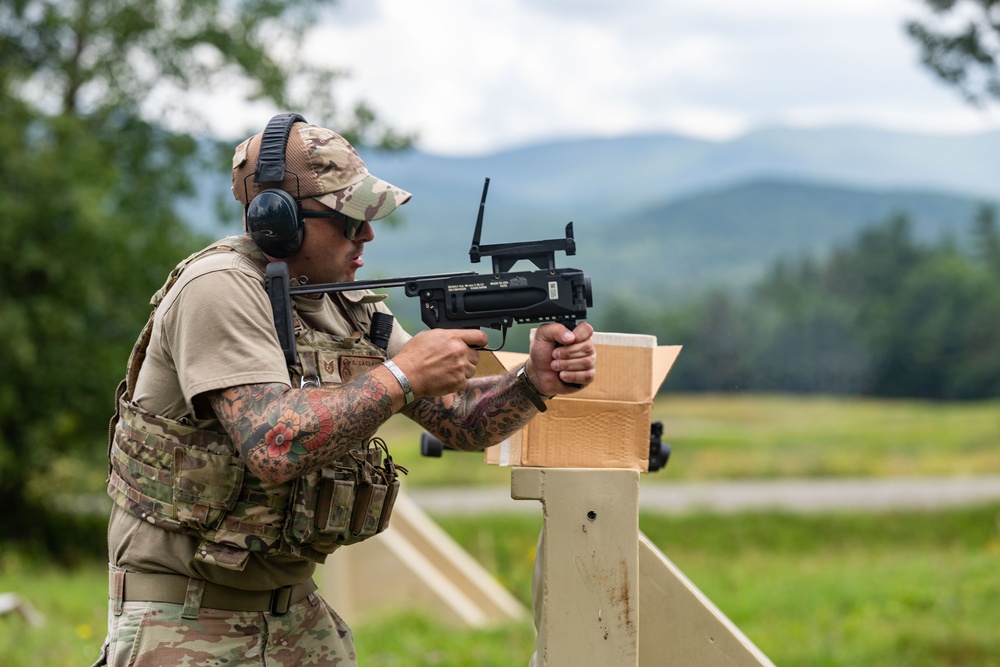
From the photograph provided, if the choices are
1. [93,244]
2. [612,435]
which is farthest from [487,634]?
[93,244]

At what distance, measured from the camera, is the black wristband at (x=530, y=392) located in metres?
3.65

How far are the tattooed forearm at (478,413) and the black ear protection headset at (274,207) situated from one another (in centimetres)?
78

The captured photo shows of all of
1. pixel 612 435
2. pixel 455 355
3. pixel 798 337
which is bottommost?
pixel 798 337

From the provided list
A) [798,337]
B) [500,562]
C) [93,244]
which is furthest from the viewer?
[798,337]

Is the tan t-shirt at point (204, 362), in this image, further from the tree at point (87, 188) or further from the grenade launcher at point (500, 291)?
the tree at point (87, 188)

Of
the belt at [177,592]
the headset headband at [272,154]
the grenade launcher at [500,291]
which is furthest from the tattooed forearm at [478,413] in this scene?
the headset headband at [272,154]

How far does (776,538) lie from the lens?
15781mm

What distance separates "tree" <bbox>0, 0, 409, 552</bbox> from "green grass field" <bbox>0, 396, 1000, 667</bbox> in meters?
1.77

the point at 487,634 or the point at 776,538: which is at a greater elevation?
the point at 487,634

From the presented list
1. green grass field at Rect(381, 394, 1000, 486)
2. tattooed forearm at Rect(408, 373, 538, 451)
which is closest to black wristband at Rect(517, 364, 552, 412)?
tattooed forearm at Rect(408, 373, 538, 451)

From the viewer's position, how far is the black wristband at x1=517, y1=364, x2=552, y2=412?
3.65m

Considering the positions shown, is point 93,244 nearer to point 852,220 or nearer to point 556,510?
point 556,510

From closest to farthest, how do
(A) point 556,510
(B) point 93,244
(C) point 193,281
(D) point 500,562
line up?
(C) point 193,281, (A) point 556,510, (D) point 500,562, (B) point 93,244

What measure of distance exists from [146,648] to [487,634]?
5.08 m
